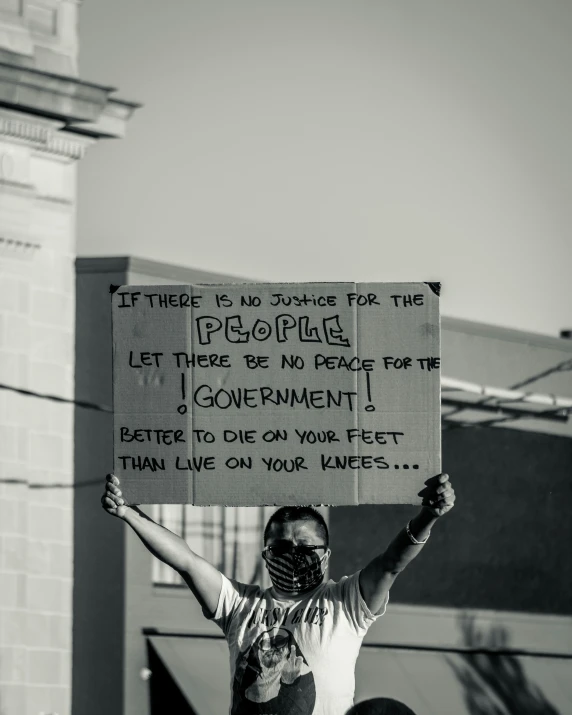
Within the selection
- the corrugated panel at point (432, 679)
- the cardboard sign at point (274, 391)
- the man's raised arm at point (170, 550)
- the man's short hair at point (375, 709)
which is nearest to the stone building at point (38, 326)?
the corrugated panel at point (432, 679)

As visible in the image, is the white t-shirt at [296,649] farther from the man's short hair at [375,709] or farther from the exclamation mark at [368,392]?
the exclamation mark at [368,392]

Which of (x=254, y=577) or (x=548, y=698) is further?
(x=548, y=698)

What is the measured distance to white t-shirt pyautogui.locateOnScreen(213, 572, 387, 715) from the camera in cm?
636

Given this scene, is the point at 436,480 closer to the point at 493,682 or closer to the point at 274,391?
the point at 274,391

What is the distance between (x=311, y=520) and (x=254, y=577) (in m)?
11.2

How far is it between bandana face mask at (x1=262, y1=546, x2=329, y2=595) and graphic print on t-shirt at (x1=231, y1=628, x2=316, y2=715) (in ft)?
0.64

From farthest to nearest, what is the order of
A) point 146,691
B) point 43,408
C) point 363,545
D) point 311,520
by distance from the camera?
point 363,545
point 146,691
point 43,408
point 311,520

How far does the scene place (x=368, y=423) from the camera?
6.69m

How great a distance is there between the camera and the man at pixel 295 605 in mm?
6352

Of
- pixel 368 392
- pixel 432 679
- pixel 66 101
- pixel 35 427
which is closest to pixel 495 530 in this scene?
pixel 432 679

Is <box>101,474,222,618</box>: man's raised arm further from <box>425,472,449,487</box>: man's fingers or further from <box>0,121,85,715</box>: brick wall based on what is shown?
<box>0,121,85,715</box>: brick wall

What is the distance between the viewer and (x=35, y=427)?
14.4 m

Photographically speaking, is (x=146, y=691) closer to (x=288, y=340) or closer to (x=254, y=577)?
(x=254, y=577)

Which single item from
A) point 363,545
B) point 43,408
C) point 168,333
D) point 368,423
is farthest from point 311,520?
point 363,545
